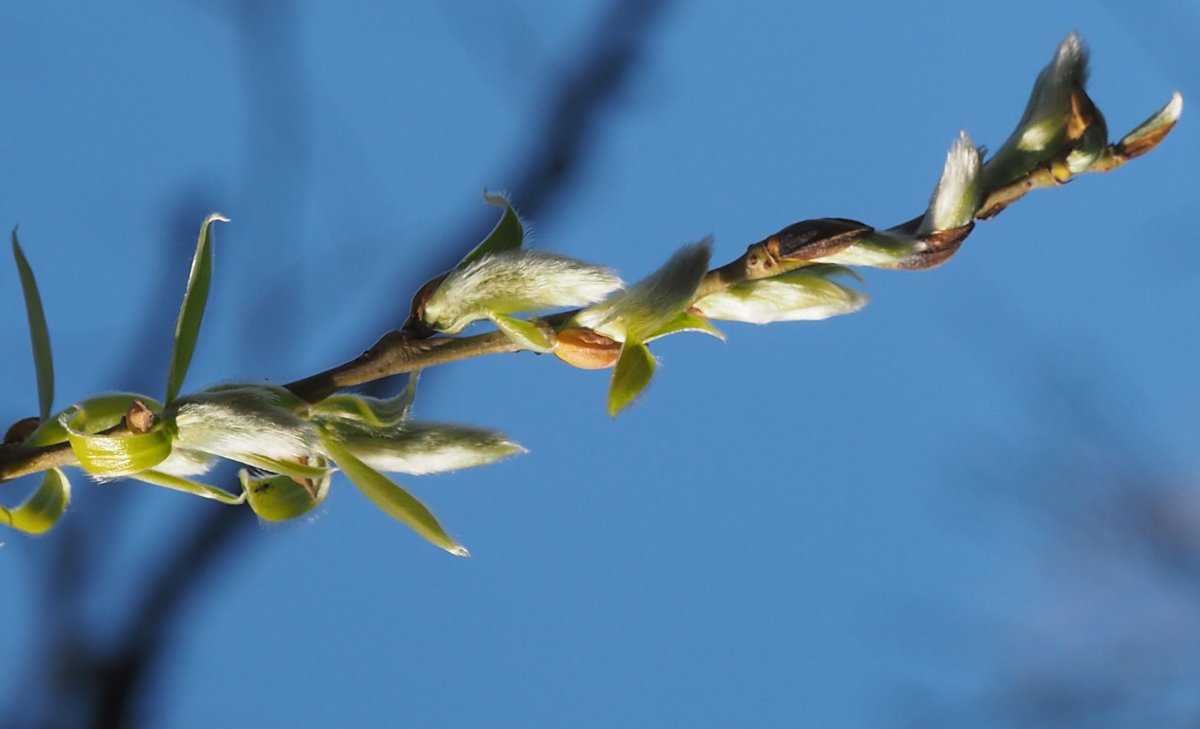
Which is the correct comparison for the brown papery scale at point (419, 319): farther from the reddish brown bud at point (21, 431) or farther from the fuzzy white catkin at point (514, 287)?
the reddish brown bud at point (21, 431)

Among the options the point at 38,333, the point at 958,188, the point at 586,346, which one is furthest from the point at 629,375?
the point at 38,333

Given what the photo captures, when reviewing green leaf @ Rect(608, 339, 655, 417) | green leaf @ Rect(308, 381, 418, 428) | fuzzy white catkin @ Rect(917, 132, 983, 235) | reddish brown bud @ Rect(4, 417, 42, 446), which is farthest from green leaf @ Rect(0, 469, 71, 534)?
fuzzy white catkin @ Rect(917, 132, 983, 235)

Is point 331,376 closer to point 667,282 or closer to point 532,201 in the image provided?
point 667,282

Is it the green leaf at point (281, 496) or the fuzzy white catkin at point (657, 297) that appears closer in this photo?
the fuzzy white catkin at point (657, 297)

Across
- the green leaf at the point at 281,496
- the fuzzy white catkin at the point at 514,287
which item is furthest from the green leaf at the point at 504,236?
the green leaf at the point at 281,496

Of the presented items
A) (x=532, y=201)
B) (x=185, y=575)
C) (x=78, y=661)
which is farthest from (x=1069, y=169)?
(x=78, y=661)

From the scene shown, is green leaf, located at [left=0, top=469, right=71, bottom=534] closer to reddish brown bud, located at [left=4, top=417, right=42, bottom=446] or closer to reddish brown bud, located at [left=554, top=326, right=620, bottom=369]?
reddish brown bud, located at [left=4, top=417, right=42, bottom=446]
